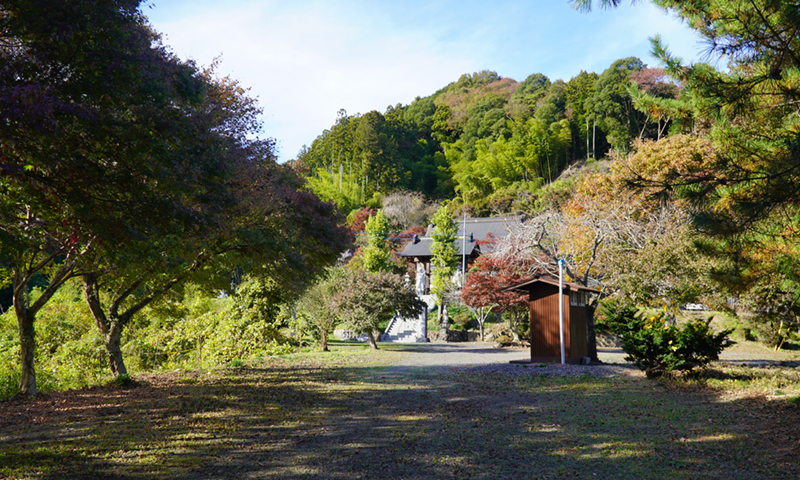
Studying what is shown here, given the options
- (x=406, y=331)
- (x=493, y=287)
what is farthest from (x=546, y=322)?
(x=406, y=331)

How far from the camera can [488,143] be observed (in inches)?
1748

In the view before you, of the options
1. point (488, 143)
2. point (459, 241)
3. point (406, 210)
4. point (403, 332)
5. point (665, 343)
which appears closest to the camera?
point (665, 343)

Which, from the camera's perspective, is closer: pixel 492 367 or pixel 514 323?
pixel 492 367

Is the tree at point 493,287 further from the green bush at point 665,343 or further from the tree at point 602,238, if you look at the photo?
the green bush at point 665,343

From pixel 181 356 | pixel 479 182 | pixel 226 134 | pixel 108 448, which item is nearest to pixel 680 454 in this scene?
pixel 108 448

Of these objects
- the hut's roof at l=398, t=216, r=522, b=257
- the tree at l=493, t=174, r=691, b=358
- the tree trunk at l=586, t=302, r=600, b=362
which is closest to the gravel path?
the tree trunk at l=586, t=302, r=600, b=362

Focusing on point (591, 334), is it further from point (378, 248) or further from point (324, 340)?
point (378, 248)

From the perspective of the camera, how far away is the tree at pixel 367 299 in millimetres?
17531

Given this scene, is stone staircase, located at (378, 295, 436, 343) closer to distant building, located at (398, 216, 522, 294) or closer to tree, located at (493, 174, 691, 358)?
distant building, located at (398, 216, 522, 294)

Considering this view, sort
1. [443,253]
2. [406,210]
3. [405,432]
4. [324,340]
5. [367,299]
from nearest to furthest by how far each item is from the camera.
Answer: [405,432], [367,299], [324,340], [443,253], [406,210]

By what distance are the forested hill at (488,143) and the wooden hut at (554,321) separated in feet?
70.9

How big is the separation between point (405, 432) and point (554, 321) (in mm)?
8413

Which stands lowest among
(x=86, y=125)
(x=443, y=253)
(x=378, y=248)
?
(x=86, y=125)

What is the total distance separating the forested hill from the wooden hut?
2162 centimetres
